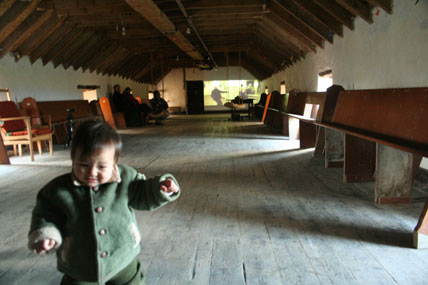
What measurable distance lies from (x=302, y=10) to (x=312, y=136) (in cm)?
244

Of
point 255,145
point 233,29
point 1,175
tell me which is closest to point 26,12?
point 1,175

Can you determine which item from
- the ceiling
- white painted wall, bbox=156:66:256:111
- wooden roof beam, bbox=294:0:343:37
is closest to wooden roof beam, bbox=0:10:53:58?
the ceiling

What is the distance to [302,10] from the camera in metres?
6.01

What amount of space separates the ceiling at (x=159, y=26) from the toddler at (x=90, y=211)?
162 inches

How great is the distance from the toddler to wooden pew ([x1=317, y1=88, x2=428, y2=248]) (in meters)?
1.80

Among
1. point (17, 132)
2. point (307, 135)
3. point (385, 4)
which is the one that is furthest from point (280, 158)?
point (17, 132)

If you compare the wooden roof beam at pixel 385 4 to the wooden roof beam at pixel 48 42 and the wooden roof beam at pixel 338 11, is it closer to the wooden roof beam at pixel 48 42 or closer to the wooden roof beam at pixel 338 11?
the wooden roof beam at pixel 338 11

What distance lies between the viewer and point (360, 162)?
348cm

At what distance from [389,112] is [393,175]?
738 mm

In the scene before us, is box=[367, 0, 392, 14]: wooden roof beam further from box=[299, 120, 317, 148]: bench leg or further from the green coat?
the green coat

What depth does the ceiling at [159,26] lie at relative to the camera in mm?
5605

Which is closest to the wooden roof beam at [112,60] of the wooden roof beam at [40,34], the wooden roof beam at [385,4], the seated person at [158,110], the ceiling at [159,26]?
the ceiling at [159,26]

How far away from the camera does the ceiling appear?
5.61 m

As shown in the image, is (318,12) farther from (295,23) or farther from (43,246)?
(43,246)
